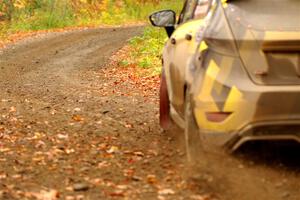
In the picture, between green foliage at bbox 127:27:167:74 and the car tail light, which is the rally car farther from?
green foliage at bbox 127:27:167:74

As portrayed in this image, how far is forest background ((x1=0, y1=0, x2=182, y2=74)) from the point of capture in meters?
18.9

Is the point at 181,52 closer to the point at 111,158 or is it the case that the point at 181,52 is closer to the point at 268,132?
the point at 111,158

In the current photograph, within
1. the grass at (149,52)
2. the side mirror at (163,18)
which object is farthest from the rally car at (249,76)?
the grass at (149,52)

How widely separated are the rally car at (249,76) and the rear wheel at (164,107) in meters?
1.96

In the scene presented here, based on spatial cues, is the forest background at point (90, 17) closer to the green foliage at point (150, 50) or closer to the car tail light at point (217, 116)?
the green foliage at point (150, 50)

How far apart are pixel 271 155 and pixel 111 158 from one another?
1.51 metres

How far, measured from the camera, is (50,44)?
22.7m

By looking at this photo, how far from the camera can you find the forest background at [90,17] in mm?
18922

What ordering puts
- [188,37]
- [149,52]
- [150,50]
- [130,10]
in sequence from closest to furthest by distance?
[188,37] → [149,52] → [150,50] → [130,10]

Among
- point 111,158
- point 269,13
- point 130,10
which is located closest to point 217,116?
point 269,13

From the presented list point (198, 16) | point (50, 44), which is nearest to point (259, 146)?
point (198, 16)

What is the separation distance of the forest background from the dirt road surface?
17.2 feet

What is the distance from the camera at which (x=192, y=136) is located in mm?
5453

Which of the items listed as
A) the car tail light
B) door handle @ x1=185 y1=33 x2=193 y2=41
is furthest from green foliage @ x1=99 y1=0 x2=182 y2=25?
the car tail light
